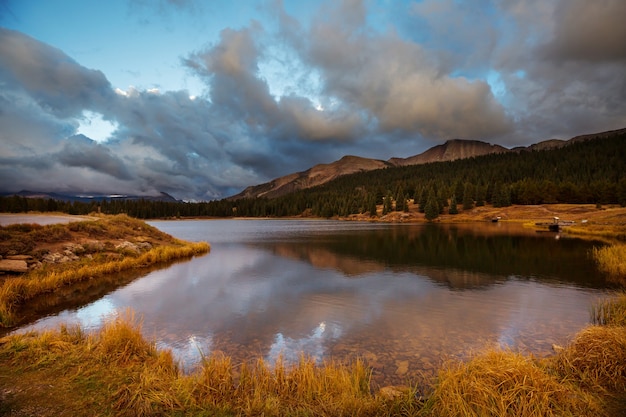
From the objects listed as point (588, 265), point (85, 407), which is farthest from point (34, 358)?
point (588, 265)

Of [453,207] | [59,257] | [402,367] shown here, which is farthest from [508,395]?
[453,207]

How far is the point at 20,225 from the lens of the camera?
91.8ft

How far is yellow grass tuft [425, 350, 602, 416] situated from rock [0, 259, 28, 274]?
27.6 metres

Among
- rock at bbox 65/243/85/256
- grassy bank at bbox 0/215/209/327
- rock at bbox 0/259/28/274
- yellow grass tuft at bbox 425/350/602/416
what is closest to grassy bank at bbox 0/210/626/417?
yellow grass tuft at bbox 425/350/602/416

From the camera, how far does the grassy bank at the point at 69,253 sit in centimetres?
1916

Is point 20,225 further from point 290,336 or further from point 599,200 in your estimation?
point 599,200

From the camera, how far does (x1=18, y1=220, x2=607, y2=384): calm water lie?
517 inches

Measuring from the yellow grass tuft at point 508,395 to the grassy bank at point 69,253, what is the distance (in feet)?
62.9

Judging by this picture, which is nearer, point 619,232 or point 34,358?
point 34,358

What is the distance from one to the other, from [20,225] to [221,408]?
32.0 m

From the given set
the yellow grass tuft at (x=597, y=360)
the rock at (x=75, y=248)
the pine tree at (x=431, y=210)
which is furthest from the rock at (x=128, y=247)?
the pine tree at (x=431, y=210)

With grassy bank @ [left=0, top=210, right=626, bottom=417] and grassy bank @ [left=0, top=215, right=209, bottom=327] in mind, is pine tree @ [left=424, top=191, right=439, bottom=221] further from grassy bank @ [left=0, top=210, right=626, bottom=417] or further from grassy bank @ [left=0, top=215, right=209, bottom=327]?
grassy bank @ [left=0, top=210, right=626, bottom=417]

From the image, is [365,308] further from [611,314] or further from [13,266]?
[13,266]

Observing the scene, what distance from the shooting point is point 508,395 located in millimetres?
7371
